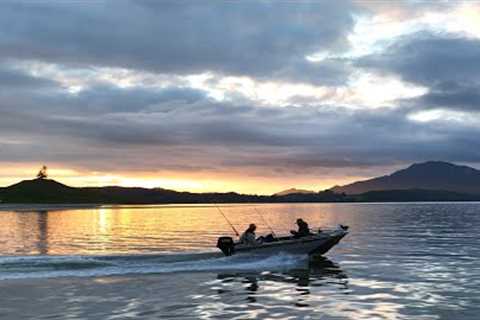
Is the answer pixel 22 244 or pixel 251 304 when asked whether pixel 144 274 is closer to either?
pixel 251 304

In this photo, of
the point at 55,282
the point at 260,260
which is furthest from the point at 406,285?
the point at 55,282

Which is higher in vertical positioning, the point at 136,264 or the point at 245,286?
the point at 136,264

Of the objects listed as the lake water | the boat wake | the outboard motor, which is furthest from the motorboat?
the lake water

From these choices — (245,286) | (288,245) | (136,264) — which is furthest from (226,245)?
(245,286)

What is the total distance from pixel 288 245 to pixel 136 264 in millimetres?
8510

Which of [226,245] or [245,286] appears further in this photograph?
[226,245]

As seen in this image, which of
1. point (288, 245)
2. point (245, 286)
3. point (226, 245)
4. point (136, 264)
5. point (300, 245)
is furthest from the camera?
point (300, 245)

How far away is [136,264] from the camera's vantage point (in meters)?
29.1

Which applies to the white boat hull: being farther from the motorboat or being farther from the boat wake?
the boat wake

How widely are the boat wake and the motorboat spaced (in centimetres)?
37

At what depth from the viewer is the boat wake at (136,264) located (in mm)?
26734

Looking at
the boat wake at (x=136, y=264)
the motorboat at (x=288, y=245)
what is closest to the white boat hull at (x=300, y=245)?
the motorboat at (x=288, y=245)

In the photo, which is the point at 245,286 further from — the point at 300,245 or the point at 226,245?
the point at 300,245

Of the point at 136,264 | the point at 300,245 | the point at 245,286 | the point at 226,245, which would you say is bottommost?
the point at 245,286
